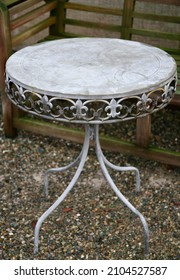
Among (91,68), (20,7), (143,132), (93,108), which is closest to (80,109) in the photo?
(93,108)

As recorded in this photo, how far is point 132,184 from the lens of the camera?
3.46 m

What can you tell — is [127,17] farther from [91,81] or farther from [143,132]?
[91,81]

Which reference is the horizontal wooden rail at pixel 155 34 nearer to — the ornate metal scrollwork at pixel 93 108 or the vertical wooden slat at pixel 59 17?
the vertical wooden slat at pixel 59 17

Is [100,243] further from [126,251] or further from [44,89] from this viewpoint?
[44,89]

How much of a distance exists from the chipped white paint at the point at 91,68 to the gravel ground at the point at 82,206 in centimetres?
95

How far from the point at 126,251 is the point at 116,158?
3.22 feet

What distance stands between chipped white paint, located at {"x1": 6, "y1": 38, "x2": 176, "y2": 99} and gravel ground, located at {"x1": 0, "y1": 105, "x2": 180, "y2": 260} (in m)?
0.95

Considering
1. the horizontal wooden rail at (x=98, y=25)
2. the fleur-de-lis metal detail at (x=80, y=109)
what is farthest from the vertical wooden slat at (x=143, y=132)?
the fleur-de-lis metal detail at (x=80, y=109)

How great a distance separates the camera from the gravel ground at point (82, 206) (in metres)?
2.92

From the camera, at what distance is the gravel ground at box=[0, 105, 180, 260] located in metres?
2.92

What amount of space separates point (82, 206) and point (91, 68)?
3.23ft

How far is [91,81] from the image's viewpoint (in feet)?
8.00

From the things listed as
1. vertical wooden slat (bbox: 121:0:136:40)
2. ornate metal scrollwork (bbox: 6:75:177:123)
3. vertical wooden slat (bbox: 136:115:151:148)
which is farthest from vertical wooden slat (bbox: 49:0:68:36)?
ornate metal scrollwork (bbox: 6:75:177:123)
